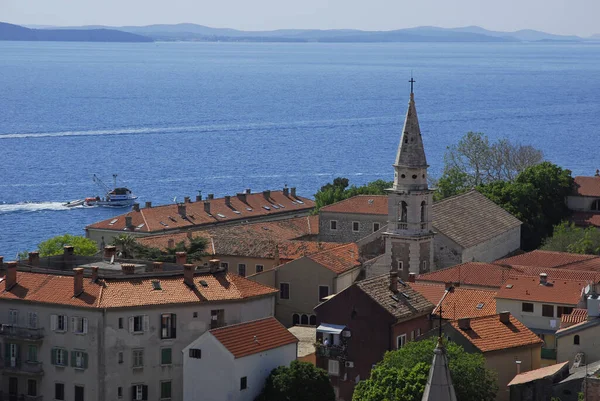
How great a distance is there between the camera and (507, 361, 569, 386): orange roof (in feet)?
133

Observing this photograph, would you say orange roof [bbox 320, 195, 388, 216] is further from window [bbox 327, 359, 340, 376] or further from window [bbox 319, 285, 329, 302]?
window [bbox 327, 359, 340, 376]

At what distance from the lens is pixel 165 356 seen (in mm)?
46500

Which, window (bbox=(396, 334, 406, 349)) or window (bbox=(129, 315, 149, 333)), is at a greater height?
window (bbox=(129, 315, 149, 333))

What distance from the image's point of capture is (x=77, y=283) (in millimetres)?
46906

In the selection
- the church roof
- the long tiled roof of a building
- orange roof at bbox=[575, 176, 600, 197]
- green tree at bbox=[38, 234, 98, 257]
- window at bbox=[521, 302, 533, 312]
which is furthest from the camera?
orange roof at bbox=[575, 176, 600, 197]

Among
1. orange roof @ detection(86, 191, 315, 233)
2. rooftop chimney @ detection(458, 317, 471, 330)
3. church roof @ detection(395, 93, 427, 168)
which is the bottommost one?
orange roof @ detection(86, 191, 315, 233)

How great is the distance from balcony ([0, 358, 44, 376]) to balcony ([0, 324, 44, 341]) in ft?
2.52

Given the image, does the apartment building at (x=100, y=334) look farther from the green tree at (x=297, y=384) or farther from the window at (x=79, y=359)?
the green tree at (x=297, y=384)

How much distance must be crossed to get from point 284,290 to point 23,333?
45.7 feet

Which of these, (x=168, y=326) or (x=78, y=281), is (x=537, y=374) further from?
(x=78, y=281)

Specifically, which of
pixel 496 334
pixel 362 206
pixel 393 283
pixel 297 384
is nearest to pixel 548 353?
pixel 496 334

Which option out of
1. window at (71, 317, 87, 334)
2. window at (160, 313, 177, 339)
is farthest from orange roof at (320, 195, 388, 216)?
window at (71, 317, 87, 334)

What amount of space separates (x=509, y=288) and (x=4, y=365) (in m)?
16.4

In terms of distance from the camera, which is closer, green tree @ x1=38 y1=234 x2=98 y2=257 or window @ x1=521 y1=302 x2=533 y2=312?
window @ x1=521 y1=302 x2=533 y2=312
